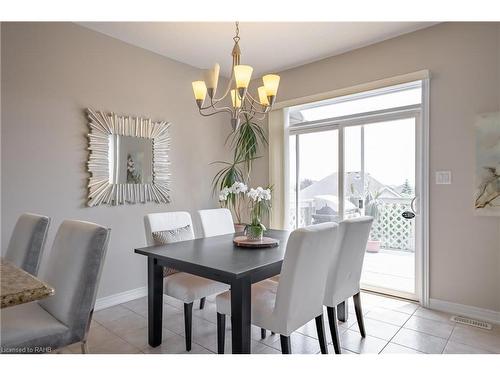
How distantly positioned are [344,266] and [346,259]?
0.05 metres

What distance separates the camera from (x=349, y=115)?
357cm

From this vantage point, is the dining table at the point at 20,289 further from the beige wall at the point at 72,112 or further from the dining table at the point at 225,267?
the beige wall at the point at 72,112

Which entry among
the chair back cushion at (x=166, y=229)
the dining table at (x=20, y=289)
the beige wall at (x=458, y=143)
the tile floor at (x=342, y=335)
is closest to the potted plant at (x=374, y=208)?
the beige wall at (x=458, y=143)

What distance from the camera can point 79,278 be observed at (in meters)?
1.47

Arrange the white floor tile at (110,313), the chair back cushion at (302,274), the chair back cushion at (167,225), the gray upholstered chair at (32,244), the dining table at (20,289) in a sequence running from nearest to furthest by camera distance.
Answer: the dining table at (20,289) → the chair back cushion at (302,274) → the gray upholstered chair at (32,244) → the chair back cushion at (167,225) → the white floor tile at (110,313)

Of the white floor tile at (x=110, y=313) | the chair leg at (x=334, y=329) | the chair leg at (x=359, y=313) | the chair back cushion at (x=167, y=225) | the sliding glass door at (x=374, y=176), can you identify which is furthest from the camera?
the sliding glass door at (x=374, y=176)

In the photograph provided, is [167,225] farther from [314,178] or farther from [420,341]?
[420,341]

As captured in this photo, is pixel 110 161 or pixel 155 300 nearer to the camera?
pixel 155 300

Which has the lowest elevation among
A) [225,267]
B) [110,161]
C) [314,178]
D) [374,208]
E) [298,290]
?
[298,290]

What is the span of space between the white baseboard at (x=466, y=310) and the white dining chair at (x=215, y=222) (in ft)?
6.71

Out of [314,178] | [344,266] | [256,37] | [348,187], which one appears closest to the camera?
[344,266]

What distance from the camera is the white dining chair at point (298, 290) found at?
5.43ft

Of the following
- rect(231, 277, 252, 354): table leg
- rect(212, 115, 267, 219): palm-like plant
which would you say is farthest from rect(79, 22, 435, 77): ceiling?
rect(231, 277, 252, 354): table leg

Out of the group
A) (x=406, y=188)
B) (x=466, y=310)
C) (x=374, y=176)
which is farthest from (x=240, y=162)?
(x=466, y=310)
